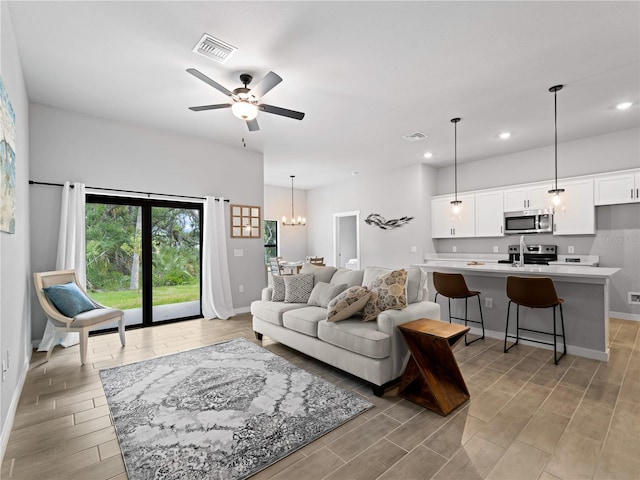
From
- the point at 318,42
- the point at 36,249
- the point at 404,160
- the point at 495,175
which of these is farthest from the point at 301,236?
the point at 318,42

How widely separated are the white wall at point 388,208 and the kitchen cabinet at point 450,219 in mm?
182

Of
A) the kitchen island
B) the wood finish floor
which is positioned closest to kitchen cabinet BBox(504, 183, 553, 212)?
the kitchen island

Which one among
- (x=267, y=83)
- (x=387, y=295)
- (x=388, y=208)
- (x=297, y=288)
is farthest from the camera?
(x=388, y=208)

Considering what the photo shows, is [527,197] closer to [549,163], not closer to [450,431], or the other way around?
[549,163]

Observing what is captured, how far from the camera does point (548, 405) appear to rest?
246 cm

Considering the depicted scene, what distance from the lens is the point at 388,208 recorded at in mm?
7543

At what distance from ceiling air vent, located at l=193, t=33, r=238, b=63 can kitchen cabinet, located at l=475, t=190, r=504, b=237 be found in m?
5.43

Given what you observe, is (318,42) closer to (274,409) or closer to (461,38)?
(461,38)

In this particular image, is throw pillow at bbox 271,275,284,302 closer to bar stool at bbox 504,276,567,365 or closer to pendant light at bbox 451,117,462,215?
bar stool at bbox 504,276,567,365

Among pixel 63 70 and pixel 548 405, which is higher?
pixel 63 70

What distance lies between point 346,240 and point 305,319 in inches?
267

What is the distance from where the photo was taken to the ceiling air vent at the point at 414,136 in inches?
200

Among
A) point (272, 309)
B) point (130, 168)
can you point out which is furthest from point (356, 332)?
point (130, 168)

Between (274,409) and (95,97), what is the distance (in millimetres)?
4057
